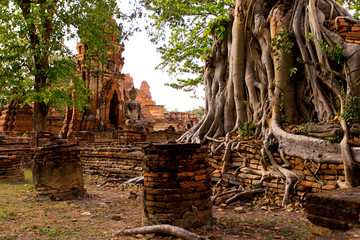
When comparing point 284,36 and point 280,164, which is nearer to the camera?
point 280,164

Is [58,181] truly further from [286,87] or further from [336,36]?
[336,36]

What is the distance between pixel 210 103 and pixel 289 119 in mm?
2235

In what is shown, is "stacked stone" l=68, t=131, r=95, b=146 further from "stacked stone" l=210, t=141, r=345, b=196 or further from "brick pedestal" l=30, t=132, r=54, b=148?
"stacked stone" l=210, t=141, r=345, b=196

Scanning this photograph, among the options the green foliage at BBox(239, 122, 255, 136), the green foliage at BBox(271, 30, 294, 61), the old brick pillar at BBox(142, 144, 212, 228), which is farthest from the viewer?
the green foliage at BBox(239, 122, 255, 136)

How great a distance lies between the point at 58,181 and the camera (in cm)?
519

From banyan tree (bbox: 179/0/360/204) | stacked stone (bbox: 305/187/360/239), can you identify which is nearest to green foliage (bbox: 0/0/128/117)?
banyan tree (bbox: 179/0/360/204)

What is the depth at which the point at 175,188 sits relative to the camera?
3.43 meters

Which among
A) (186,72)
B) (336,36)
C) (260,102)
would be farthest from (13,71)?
(336,36)

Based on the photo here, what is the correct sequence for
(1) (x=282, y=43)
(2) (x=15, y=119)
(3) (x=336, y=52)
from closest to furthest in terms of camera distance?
1. (3) (x=336, y=52)
2. (1) (x=282, y=43)
3. (2) (x=15, y=119)

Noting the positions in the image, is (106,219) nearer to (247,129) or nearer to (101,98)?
(247,129)

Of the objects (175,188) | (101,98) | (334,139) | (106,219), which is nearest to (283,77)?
(334,139)

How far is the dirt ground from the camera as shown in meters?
3.30

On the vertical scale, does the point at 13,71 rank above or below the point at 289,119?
above

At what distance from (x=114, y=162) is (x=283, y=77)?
14.9ft
